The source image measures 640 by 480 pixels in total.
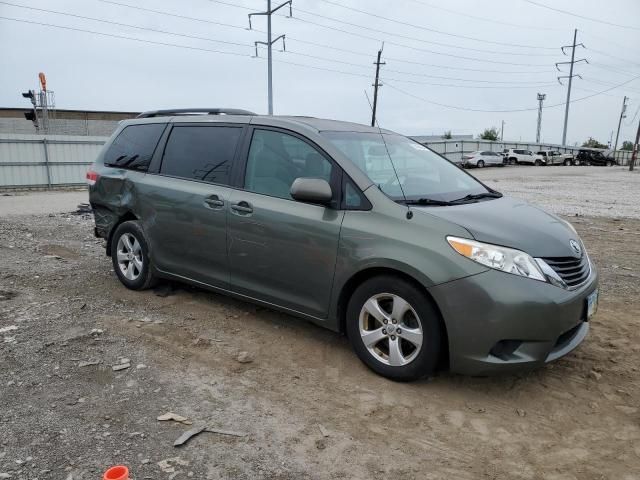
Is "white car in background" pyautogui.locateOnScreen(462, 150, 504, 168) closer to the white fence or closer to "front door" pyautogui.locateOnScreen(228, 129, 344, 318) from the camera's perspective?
the white fence

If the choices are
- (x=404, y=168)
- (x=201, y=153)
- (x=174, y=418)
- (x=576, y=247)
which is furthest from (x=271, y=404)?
(x=201, y=153)

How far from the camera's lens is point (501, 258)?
320 centimetres

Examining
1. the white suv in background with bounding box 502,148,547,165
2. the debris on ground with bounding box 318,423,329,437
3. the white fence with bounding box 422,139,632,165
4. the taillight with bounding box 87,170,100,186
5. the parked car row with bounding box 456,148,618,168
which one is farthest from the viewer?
the white suv in background with bounding box 502,148,547,165

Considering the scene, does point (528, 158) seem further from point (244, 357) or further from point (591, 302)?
point (244, 357)

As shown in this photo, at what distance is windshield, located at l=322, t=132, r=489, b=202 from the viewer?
3871mm

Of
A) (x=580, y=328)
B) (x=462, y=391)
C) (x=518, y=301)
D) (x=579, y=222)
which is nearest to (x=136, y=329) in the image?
(x=462, y=391)

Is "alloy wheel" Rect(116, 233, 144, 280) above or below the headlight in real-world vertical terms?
below

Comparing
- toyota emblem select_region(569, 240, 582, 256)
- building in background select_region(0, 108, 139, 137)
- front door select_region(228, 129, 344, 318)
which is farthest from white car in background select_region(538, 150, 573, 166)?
front door select_region(228, 129, 344, 318)

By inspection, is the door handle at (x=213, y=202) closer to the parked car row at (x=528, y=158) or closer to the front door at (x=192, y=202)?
the front door at (x=192, y=202)

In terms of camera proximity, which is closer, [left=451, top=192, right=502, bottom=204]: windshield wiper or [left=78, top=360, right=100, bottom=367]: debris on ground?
[left=78, top=360, right=100, bottom=367]: debris on ground

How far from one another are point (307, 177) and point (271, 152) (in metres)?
0.48

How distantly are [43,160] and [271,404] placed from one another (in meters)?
19.2

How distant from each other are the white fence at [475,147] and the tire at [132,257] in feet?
119

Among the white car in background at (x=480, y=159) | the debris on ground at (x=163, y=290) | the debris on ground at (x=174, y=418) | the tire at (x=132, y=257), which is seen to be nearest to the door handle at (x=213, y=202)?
the tire at (x=132, y=257)
